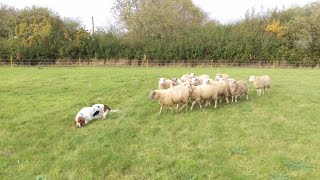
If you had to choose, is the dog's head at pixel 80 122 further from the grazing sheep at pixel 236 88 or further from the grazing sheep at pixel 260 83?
the grazing sheep at pixel 260 83

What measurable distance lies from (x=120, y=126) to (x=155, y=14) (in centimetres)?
3358

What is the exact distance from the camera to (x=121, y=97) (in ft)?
47.6

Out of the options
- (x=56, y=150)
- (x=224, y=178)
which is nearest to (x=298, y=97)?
(x=224, y=178)

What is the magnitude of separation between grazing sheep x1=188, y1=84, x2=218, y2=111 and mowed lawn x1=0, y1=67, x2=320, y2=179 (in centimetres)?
39

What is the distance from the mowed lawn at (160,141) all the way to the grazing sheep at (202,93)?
1.27 ft

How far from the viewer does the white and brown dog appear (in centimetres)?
1035

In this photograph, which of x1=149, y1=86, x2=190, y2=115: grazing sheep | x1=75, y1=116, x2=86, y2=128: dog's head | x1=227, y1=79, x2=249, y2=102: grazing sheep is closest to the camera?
x1=75, y1=116, x2=86, y2=128: dog's head

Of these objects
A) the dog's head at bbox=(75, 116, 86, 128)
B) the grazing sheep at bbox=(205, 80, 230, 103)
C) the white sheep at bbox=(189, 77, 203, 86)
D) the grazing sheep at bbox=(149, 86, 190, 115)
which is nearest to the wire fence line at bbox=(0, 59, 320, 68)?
the white sheep at bbox=(189, 77, 203, 86)

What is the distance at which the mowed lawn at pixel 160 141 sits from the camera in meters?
7.40

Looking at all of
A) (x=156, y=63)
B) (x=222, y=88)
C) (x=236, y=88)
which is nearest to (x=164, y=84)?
(x=222, y=88)

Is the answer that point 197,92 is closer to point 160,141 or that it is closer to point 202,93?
point 202,93

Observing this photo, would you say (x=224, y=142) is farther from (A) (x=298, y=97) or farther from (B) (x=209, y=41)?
(B) (x=209, y=41)

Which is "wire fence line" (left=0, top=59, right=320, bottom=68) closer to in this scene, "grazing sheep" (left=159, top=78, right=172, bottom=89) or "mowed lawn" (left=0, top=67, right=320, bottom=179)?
"grazing sheep" (left=159, top=78, right=172, bottom=89)

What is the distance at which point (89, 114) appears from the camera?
10781 millimetres
